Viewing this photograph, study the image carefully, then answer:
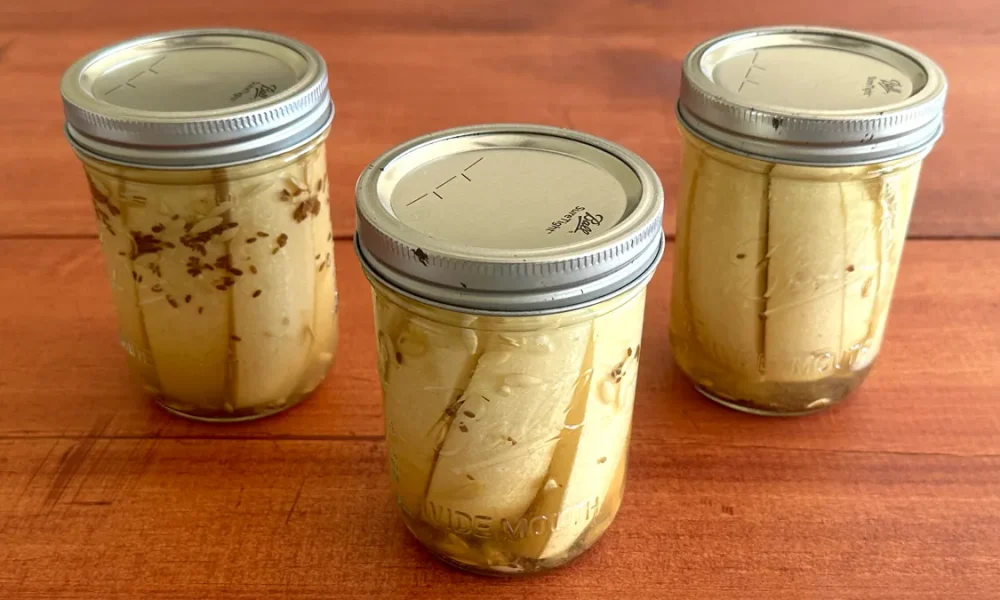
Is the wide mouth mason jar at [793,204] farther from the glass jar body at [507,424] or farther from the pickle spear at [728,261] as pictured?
the glass jar body at [507,424]

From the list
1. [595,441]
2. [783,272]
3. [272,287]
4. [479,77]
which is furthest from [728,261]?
[479,77]

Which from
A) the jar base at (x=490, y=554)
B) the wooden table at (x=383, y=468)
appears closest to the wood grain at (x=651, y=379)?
the wooden table at (x=383, y=468)

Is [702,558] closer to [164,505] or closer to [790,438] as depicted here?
[790,438]

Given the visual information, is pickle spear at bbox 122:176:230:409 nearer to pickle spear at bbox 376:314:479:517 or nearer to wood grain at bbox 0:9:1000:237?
pickle spear at bbox 376:314:479:517

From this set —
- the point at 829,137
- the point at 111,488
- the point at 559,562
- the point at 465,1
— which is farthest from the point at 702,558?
the point at 465,1

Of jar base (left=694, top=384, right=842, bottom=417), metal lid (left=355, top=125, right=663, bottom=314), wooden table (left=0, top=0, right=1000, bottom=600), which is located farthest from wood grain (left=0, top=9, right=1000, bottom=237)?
metal lid (left=355, top=125, right=663, bottom=314)

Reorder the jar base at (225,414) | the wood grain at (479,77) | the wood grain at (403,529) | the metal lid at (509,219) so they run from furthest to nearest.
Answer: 1. the wood grain at (479,77)
2. the jar base at (225,414)
3. the wood grain at (403,529)
4. the metal lid at (509,219)

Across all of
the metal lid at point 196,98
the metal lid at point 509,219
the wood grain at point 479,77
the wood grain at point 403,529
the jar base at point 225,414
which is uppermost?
the metal lid at point 196,98
